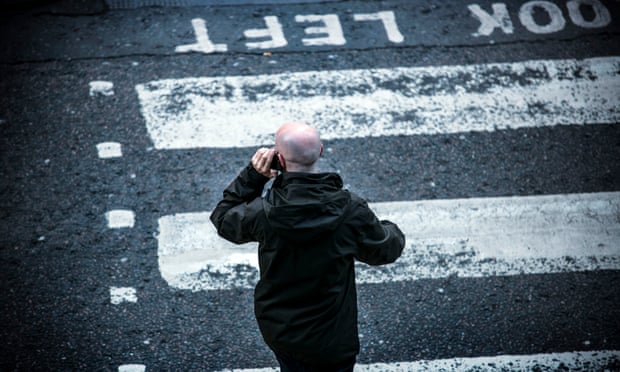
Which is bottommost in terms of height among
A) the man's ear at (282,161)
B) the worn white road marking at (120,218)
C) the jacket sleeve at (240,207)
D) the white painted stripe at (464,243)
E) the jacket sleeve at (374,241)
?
the white painted stripe at (464,243)

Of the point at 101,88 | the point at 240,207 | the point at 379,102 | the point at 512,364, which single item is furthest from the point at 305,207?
the point at 101,88

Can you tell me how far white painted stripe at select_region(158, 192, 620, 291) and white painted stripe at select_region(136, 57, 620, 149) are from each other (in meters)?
0.77

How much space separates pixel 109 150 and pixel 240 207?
8.42 feet

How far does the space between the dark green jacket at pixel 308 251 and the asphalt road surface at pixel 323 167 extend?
4.16ft

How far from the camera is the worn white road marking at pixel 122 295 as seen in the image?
→ 197 inches

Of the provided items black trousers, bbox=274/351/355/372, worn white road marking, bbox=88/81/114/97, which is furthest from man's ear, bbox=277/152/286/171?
worn white road marking, bbox=88/81/114/97

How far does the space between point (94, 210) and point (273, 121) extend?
1525mm

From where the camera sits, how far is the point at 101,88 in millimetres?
6273

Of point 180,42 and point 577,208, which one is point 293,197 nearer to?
point 577,208

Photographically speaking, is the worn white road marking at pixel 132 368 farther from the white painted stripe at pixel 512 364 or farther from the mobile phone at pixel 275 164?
the mobile phone at pixel 275 164

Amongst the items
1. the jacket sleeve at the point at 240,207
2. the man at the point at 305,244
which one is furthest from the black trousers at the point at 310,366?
the jacket sleeve at the point at 240,207

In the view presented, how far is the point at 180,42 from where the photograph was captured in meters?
6.66

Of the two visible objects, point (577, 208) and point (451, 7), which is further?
point (451, 7)

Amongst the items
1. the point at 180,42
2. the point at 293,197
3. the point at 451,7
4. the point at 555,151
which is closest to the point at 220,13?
the point at 180,42
